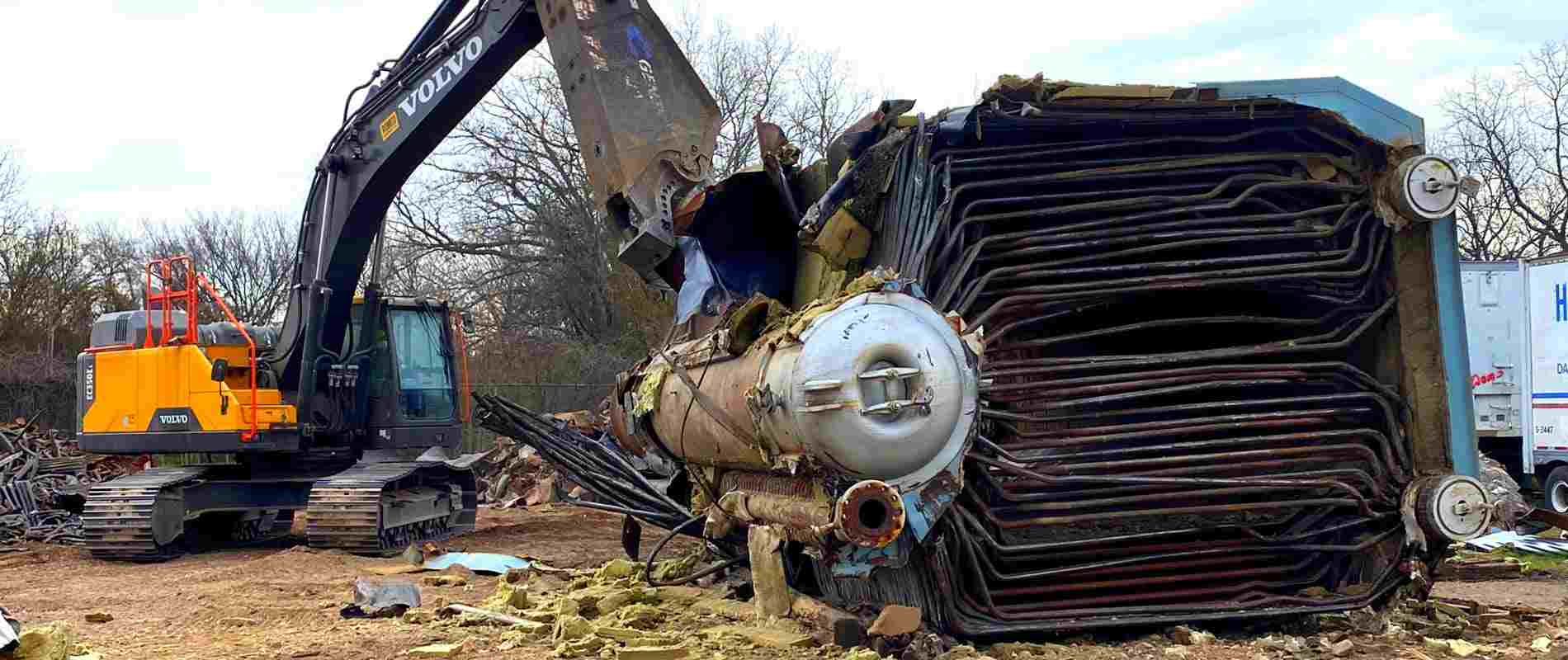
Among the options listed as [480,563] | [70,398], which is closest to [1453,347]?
[480,563]

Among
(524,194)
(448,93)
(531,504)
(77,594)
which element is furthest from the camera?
(524,194)

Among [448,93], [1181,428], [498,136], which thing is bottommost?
[1181,428]

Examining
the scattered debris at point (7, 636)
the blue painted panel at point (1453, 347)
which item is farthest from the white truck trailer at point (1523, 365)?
the scattered debris at point (7, 636)

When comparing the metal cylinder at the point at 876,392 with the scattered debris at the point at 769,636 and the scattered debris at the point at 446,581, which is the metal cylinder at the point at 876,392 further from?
the scattered debris at the point at 446,581

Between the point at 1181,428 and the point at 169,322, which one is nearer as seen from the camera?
the point at 1181,428

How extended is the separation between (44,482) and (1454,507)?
579 inches

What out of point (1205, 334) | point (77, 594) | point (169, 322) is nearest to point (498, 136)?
point (169, 322)

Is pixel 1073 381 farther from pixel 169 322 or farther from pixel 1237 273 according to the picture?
pixel 169 322

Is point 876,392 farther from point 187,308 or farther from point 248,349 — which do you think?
point 187,308

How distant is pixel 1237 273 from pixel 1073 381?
2.91ft

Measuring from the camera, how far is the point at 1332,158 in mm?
6562

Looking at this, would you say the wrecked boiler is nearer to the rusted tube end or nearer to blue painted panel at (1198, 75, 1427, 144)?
blue painted panel at (1198, 75, 1427, 144)

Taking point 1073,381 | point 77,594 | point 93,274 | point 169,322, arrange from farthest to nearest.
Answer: point 93,274, point 169,322, point 77,594, point 1073,381

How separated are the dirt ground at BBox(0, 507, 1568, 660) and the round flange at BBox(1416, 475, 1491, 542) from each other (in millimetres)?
464
